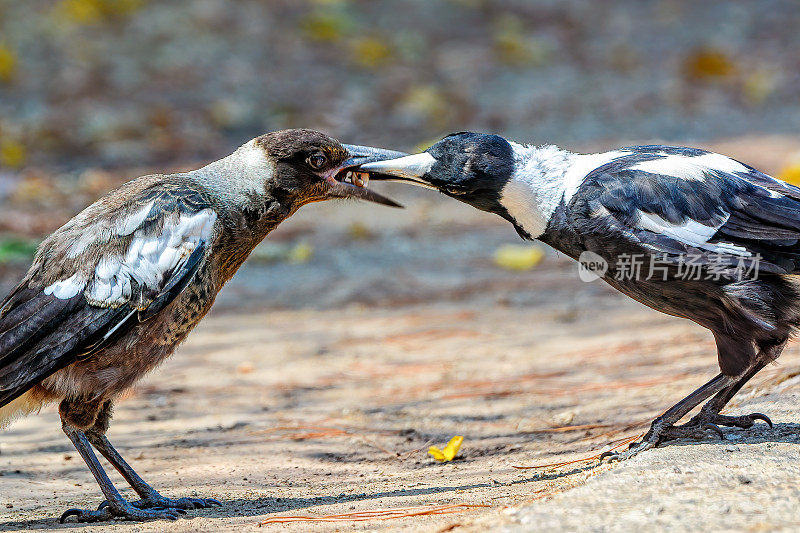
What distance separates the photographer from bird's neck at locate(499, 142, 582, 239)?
3623mm

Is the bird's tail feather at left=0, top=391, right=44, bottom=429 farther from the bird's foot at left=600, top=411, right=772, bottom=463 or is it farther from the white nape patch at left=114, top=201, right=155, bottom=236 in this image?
the bird's foot at left=600, top=411, right=772, bottom=463

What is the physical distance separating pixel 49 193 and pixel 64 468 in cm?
436

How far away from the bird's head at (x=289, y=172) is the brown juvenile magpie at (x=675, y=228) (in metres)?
0.41

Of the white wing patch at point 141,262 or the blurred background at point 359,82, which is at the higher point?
the blurred background at point 359,82

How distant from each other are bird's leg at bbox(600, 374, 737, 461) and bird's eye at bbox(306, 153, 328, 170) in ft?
5.14

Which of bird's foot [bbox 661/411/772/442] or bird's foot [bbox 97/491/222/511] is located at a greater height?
bird's foot [bbox 661/411/772/442]

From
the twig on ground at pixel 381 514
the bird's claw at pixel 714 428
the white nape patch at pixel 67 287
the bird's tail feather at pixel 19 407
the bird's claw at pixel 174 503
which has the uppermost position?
the white nape patch at pixel 67 287

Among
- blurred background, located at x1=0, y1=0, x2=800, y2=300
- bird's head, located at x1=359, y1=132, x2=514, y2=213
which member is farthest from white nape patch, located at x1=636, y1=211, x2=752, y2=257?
blurred background, located at x1=0, y1=0, x2=800, y2=300

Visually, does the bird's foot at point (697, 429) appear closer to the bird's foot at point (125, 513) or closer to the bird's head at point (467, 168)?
the bird's head at point (467, 168)

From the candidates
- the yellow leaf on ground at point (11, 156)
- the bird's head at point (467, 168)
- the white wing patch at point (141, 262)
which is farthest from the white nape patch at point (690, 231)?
the yellow leaf on ground at point (11, 156)

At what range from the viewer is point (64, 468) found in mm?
4047

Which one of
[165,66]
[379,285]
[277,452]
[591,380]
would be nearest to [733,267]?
[591,380]

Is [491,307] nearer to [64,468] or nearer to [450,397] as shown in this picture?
[450,397]

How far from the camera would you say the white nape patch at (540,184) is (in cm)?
362
